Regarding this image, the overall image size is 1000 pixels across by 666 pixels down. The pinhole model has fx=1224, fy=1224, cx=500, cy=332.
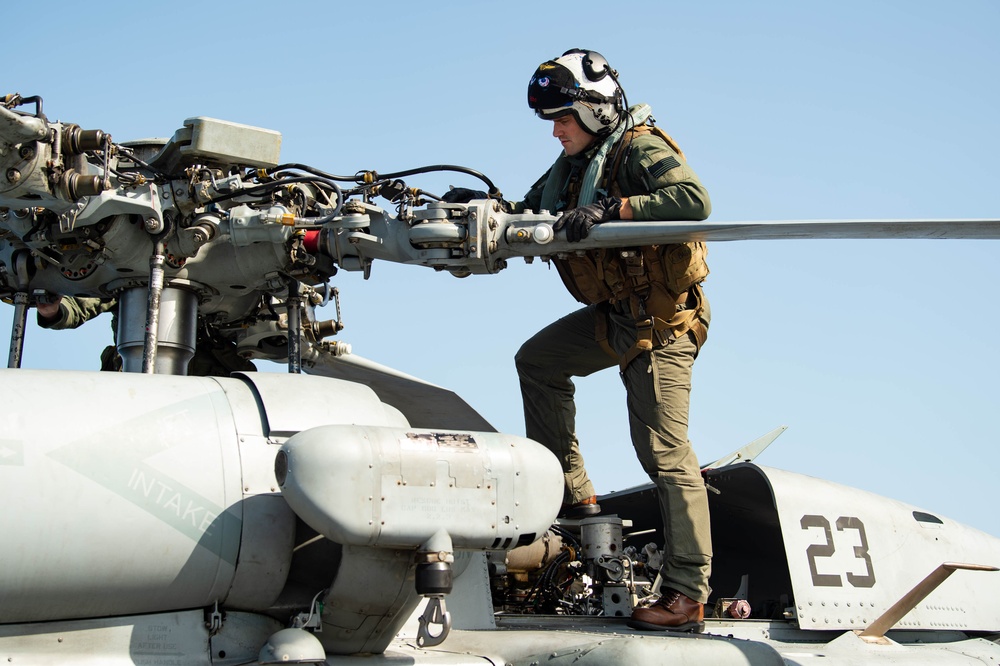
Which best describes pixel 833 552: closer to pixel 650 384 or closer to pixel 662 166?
pixel 650 384

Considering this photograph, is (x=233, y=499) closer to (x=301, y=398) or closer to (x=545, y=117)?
(x=301, y=398)

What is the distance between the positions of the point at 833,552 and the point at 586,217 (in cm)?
253

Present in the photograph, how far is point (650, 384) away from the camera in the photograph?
Answer: 6.70 meters

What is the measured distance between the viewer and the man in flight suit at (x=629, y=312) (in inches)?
255

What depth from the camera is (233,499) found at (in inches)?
211

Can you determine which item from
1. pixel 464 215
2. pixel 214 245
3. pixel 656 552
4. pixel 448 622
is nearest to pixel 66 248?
pixel 214 245

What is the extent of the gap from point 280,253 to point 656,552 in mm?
3028

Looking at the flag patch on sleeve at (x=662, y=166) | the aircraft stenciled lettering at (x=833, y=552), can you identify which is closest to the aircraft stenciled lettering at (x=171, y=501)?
the flag patch on sleeve at (x=662, y=166)

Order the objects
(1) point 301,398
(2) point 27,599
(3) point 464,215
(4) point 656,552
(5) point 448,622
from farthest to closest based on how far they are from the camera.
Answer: (4) point 656,552 → (3) point 464,215 → (1) point 301,398 → (5) point 448,622 → (2) point 27,599

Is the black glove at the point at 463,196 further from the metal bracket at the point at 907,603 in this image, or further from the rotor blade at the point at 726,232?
the metal bracket at the point at 907,603

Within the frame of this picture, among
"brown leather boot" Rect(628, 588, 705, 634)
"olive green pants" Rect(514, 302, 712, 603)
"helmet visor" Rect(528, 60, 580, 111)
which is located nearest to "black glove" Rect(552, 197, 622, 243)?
"olive green pants" Rect(514, 302, 712, 603)

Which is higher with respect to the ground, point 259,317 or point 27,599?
point 259,317

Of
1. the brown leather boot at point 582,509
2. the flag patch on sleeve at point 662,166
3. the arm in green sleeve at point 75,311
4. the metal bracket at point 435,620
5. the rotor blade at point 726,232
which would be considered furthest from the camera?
the arm in green sleeve at point 75,311

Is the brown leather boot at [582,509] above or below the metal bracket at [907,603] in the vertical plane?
above
